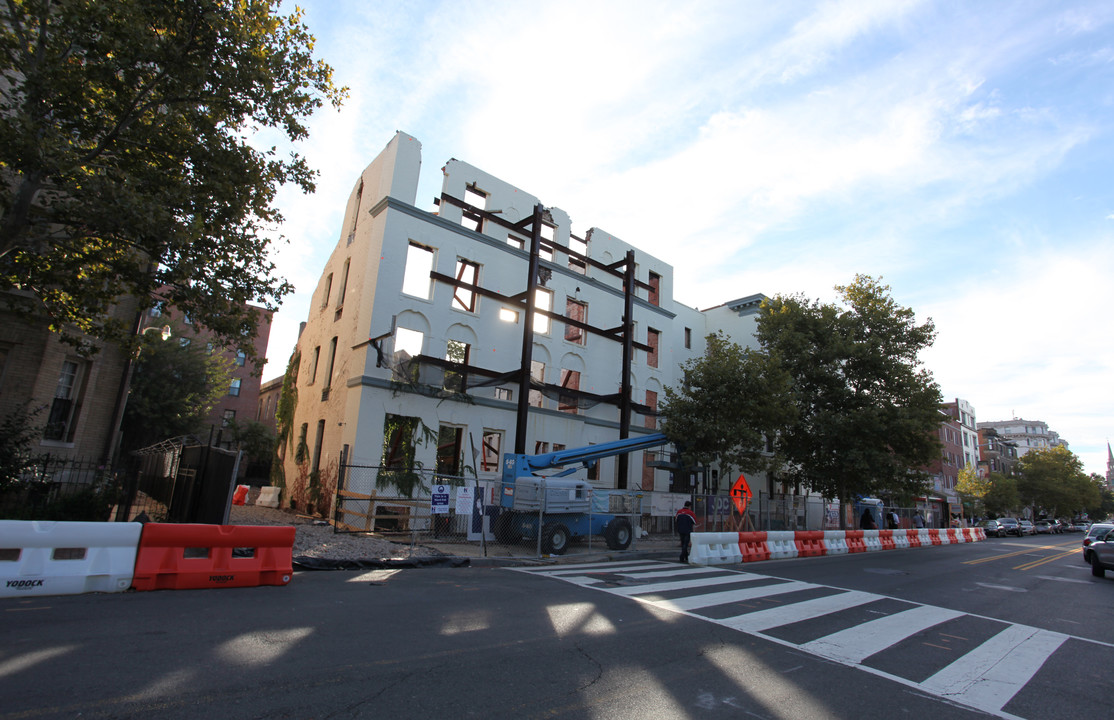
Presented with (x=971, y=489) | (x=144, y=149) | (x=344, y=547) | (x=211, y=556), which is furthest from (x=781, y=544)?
(x=971, y=489)

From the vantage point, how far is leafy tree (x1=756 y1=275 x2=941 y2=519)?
27.6 m

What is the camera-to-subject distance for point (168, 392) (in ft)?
83.2

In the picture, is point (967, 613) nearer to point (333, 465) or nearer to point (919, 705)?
point (919, 705)

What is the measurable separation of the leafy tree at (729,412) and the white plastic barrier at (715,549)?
28.7 ft

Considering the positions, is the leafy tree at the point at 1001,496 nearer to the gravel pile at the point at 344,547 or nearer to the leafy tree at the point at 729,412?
the leafy tree at the point at 729,412

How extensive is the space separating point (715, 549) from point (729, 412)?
35.9 ft

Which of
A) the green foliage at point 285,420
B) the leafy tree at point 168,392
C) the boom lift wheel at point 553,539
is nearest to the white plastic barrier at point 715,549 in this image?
the boom lift wheel at point 553,539

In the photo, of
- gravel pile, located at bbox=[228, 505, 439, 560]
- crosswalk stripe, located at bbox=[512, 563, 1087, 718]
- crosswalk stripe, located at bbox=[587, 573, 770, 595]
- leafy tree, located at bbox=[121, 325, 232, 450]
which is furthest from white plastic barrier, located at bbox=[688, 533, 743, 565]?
leafy tree, located at bbox=[121, 325, 232, 450]

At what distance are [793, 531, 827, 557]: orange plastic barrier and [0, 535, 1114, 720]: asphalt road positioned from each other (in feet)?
24.1

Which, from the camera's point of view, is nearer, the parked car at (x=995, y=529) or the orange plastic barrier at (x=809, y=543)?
the orange plastic barrier at (x=809, y=543)

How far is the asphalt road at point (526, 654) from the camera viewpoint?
13.3 feet

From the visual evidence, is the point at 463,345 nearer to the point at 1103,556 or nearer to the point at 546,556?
the point at 546,556

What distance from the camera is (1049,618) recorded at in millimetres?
8836

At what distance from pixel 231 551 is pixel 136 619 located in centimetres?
222
